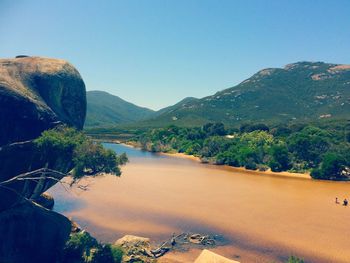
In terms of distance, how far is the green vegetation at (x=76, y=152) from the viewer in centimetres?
2412

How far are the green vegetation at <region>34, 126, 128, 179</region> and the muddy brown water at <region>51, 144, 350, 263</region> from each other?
8.56m

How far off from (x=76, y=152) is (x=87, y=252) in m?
7.30

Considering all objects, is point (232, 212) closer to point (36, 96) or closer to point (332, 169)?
point (36, 96)

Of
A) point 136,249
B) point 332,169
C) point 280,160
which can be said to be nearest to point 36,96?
point 136,249

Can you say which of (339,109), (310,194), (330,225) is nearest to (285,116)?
(339,109)

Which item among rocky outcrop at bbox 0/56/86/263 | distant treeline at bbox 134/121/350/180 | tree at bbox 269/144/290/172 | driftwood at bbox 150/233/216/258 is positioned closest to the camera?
rocky outcrop at bbox 0/56/86/263

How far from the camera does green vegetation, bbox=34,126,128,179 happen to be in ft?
79.2

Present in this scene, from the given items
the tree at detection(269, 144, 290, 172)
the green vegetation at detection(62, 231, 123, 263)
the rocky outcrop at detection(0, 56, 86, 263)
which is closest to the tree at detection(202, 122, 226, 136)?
the tree at detection(269, 144, 290, 172)

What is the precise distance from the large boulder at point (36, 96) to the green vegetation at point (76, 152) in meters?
1.30

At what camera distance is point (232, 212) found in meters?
42.0

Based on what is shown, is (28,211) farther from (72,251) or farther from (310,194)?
(310,194)

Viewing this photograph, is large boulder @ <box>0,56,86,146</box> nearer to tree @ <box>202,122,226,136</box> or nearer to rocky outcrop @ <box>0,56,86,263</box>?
rocky outcrop @ <box>0,56,86,263</box>

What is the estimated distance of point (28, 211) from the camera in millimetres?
26344

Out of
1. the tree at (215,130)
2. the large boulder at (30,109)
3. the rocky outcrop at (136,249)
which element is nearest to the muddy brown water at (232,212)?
the rocky outcrop at (136,249)
